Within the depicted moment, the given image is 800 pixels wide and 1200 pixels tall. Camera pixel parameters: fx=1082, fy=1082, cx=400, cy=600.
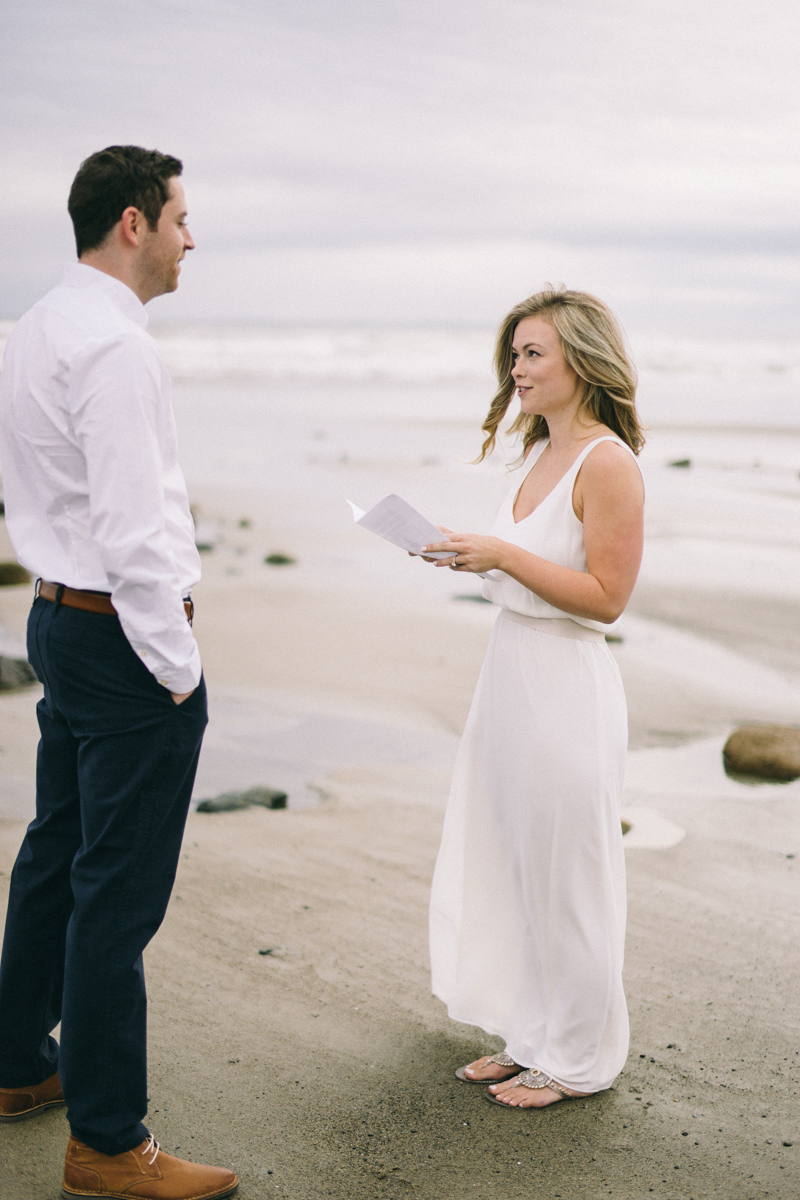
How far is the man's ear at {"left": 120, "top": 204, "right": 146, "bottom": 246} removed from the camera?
2.51 metres

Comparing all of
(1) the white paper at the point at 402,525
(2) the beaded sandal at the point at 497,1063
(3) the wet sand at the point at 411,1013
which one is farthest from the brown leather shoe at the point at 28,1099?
(1) the white paper at the point at 402,525

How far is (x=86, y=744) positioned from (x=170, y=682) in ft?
0.90

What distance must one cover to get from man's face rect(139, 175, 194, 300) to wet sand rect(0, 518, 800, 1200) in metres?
2.21

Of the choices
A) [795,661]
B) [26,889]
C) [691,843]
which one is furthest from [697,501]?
[26,889]

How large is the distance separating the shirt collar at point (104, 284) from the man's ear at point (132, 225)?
0.32 feet

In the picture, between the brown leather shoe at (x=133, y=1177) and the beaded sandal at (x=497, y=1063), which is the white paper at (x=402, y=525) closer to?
the beaded sandal at (x=497, y=1063)

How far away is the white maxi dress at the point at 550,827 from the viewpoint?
3078mm

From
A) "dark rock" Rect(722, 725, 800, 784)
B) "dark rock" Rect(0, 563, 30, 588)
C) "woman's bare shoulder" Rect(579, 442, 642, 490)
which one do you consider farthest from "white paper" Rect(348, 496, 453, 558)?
"dark rock" Rect(0, 563, 30, 588)

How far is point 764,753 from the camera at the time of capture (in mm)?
5676

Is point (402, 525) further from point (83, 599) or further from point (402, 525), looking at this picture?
point (83, 599)

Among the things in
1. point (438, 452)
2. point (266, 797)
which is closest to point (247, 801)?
point (266, 797)

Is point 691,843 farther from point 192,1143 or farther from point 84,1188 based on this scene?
point 84,1188

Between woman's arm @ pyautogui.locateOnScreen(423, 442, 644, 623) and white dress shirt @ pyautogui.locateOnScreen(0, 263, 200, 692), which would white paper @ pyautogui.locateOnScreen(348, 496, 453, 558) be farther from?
white dress shirt @ pyautogui.locateOnScreen(0, 263, 200, 692)

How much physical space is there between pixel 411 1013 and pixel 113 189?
2.68 meters
